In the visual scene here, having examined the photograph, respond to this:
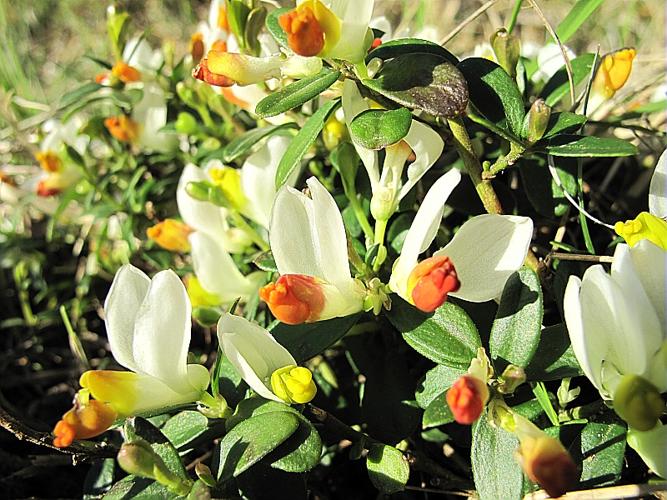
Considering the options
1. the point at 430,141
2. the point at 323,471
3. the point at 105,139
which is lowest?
the point at 323,471

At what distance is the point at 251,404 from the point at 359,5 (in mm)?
526

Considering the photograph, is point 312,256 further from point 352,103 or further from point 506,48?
point 506,48

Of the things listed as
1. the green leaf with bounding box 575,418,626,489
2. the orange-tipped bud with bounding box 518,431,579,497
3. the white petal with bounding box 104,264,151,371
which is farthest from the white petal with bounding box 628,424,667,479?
the white petal with bounding box 104,264,151,371

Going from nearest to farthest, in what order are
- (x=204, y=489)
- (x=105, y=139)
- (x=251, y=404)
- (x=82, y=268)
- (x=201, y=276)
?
(x=204, y=489), (x=251, y=404), (x=201, y=276), (x=105, y=139), (x=82, y=268)

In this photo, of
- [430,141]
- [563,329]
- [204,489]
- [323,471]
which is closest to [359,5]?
[430,141]

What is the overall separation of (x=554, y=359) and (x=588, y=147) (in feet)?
0.90

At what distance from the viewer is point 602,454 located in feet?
2.74

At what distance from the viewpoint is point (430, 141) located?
961 mm

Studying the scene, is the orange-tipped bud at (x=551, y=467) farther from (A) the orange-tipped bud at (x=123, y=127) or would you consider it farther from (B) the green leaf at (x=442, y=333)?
(A) the orange-tipped bud at (x=123, y=127)

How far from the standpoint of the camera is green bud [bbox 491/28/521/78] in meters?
1.02

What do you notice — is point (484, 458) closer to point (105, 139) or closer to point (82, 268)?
point (105, 139)

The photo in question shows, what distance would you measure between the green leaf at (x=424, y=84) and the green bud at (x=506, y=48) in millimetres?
198

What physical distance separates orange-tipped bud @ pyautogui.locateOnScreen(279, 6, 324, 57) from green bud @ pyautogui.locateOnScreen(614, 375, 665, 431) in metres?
0.51

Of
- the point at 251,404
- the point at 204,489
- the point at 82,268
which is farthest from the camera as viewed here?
the point at 82,268
